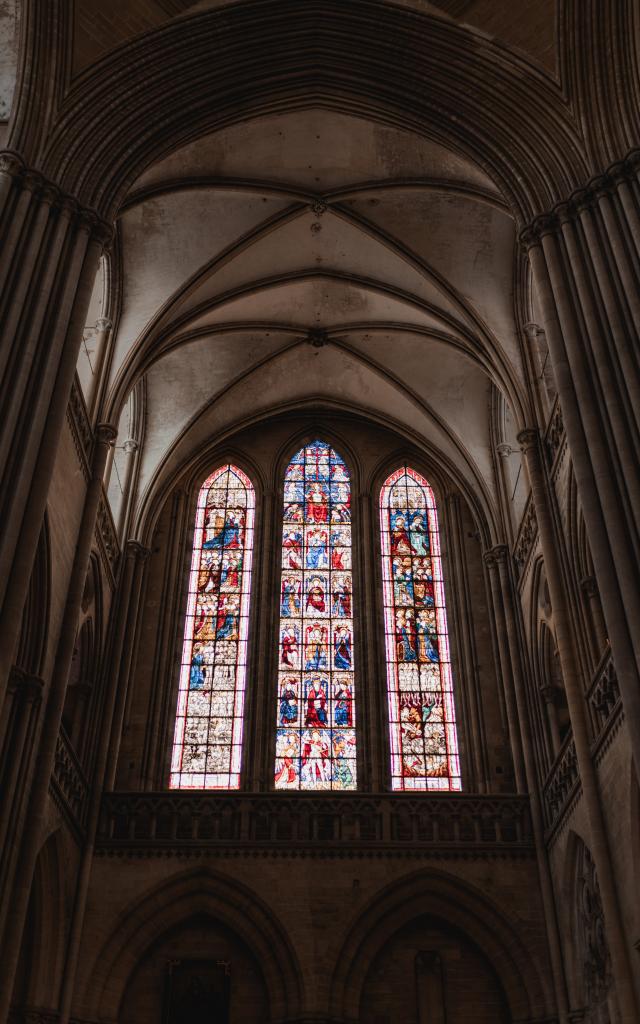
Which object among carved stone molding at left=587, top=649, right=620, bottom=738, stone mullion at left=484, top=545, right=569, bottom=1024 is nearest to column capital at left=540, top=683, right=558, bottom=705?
stone mullion at left=484, top=545, right=569, bottom=1024

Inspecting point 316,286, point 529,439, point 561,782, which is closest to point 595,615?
point 561,782

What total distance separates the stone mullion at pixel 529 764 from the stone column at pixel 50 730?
7006 millimetres

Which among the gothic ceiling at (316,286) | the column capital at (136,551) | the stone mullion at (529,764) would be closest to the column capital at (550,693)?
the stone mullion at (529,764)

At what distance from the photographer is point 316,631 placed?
19.0 meters

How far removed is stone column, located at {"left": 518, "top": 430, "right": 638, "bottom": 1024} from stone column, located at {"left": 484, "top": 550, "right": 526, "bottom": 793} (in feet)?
10.3

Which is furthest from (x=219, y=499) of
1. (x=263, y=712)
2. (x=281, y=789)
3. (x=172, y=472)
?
(x=281, y=789)

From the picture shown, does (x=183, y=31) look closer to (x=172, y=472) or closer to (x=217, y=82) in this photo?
(x=217, y=82)

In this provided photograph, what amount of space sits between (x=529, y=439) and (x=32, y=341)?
7.84 m

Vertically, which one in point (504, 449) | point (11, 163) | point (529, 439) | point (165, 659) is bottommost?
point (165, 659)

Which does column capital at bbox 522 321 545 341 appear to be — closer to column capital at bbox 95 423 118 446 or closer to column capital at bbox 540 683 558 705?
column capital at bbox 540 683 558 705

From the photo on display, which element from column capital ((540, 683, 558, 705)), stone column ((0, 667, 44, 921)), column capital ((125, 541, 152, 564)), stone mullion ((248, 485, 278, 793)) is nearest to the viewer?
stone column ((0, 667, 44, 921))

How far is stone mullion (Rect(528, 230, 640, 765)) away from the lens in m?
9.74

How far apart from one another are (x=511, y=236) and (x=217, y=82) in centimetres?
517

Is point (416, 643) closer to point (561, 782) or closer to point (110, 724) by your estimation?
point (561, 782)
